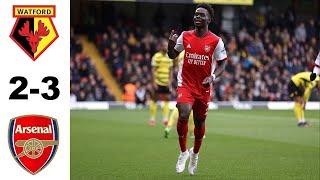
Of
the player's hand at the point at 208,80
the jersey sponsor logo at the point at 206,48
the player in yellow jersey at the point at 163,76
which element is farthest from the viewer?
the player in yellow jersey at the point at 163,76

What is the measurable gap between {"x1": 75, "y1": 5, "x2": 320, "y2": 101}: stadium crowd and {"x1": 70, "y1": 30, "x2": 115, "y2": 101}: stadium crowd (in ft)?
0.19

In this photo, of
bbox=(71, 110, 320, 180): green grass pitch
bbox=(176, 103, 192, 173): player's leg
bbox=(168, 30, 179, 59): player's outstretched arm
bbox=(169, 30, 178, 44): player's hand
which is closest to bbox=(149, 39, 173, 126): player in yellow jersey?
bbox=(71, 110, 320, 180): green grass pitch

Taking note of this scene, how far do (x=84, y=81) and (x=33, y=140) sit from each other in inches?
1173

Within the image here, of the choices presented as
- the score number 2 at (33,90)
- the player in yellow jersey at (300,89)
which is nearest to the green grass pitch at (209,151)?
the player in yellow jersey at (300,89)

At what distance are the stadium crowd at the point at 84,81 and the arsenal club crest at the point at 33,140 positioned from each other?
28596mm

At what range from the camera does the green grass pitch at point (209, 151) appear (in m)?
11.8

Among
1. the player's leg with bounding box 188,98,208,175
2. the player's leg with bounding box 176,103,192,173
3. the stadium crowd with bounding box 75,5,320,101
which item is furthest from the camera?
the stadium crowd with bounding box 75,5,320,101

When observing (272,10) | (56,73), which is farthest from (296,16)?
(56,73)

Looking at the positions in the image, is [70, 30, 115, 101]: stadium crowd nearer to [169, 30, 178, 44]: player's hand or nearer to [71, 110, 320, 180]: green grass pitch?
[71, 110, 320, 180]: green grass pitch

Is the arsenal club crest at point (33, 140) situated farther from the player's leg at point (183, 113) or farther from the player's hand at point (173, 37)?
the player's leg at point (183, 113)

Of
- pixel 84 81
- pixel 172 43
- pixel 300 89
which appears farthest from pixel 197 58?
pixel 84 81

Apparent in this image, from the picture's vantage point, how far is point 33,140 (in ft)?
22.5

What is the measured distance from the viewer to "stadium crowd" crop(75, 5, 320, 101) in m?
38.2

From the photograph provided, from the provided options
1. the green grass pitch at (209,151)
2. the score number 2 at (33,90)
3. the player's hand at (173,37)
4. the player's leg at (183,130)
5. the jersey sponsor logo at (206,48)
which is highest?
the player's hand at (173,37)
